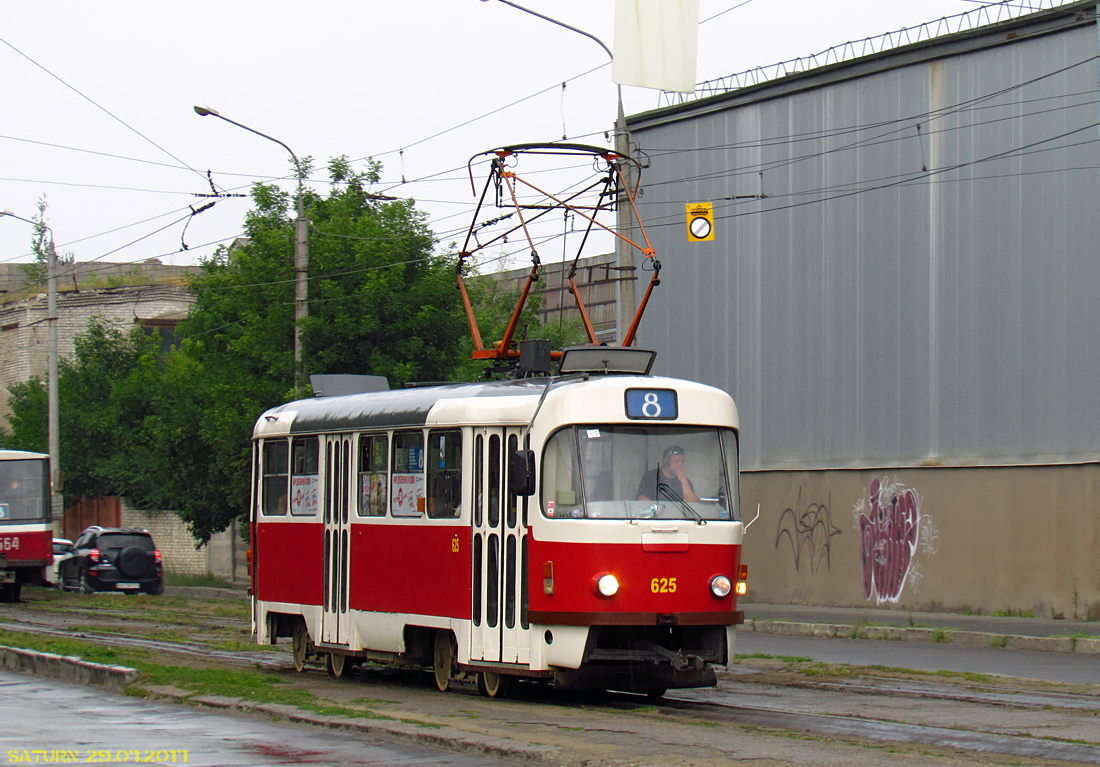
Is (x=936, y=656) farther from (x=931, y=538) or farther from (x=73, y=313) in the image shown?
(x=73, y=313)

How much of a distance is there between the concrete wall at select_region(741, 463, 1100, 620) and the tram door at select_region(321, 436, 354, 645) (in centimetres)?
1195

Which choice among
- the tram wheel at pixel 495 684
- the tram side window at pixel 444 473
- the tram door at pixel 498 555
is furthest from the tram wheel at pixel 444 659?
the tram side window at pixel 444 473

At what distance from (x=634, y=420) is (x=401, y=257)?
1597 cm

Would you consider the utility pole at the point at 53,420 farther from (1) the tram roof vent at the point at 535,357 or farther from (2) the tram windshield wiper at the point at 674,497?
(2) the tram windshield wiper at the point at 674,497

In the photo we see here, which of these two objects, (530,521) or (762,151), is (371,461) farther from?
(762,151)

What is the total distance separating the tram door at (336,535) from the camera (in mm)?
14055

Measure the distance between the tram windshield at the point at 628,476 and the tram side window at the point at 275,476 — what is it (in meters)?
4.56

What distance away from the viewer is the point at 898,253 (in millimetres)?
24719

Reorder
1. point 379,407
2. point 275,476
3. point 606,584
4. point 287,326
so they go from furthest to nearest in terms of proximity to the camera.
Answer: point 287,326, point 275,476, point 379,407, point 606,584

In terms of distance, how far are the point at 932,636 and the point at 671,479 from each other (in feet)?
29.0

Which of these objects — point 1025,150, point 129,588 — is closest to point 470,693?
point 1025,150

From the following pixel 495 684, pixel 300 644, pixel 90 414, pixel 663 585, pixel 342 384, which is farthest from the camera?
pixel 90 414

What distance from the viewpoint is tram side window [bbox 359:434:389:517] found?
44.3 feet

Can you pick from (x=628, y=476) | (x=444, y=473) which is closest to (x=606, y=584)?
(x=628, y=476)
